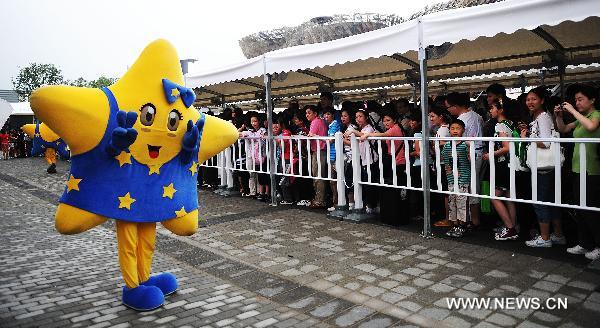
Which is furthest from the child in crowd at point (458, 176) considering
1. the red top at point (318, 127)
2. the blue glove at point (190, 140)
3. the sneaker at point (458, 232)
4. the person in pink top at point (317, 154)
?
the blue glove at point (190, 140)

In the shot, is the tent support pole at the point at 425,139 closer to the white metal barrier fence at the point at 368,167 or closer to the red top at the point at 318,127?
the white metal barrier fence at the point at 368,167

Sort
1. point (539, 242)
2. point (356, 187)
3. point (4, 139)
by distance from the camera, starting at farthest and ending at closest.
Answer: point (4, 139) < point (356, 187) < point (539, 242)

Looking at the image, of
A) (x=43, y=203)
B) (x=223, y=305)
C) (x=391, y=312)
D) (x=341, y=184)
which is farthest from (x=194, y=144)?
(x=43, y=203)

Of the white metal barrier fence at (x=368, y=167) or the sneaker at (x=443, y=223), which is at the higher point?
the white metal barrier fence at (x=368, y=167)

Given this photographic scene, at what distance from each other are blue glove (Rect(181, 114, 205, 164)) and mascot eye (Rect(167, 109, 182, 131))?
0.34ft

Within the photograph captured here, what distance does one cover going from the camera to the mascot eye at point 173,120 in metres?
3.72

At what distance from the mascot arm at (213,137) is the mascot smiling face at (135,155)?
0.20 feet

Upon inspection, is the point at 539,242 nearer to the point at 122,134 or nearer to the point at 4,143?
the point at 122,134

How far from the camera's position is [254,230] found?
6430 mm

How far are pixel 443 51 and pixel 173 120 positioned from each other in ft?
11.9

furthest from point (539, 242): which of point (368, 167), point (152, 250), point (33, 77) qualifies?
point (33, 77)

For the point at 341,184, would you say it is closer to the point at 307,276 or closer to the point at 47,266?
the point at 307,276

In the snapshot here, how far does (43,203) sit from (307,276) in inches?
314

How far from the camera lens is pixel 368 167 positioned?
6.33 meters
